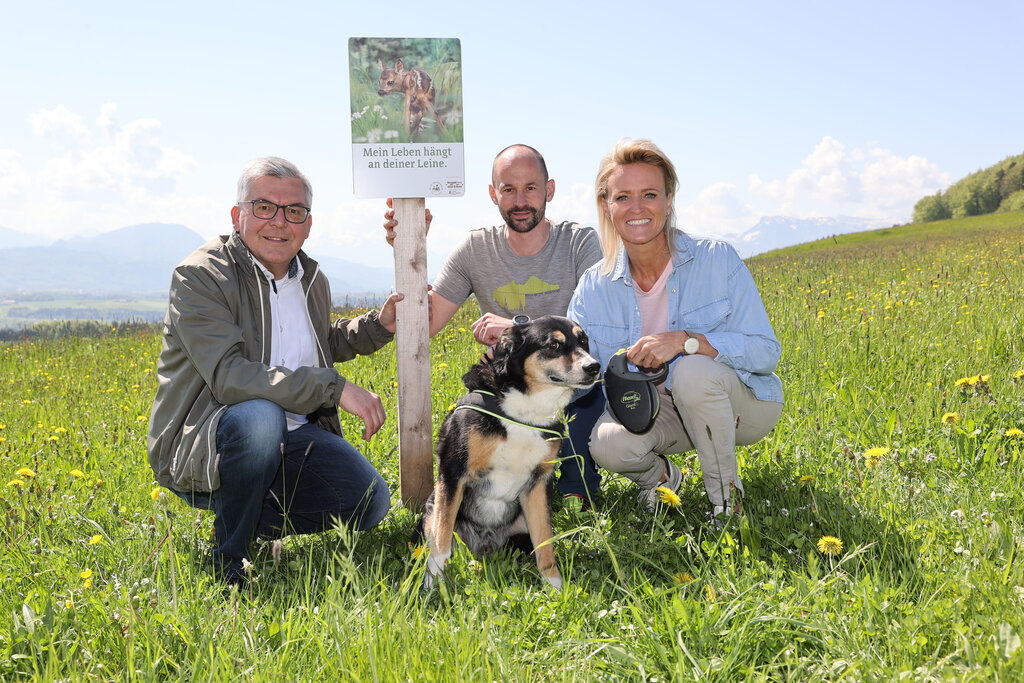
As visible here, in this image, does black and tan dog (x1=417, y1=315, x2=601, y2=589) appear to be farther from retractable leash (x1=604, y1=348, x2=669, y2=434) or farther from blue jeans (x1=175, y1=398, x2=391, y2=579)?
blue jeans (x1=175, y1=398, x2=391, y2=579)

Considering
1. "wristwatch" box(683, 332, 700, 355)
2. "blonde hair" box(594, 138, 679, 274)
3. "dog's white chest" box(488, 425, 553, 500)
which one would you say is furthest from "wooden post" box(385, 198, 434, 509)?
"wristwatch" box(683, 332, 700, 355)

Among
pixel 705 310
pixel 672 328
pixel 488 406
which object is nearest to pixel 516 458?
pixel 488 406

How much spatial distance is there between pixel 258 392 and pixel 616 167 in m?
2.02

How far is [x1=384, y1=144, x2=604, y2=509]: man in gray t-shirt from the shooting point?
405cm

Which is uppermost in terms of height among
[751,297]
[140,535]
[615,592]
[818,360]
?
[751,297]

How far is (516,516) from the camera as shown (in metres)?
3.11

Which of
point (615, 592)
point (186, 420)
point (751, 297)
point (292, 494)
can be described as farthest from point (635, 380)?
point (186, 420)

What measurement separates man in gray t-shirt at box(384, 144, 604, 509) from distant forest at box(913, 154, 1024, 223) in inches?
2859

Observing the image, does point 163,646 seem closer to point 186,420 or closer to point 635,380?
point 186,420

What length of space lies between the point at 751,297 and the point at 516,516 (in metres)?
1.57

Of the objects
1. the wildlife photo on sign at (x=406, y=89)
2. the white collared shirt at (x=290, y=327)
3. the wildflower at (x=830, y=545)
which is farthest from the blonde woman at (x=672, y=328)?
the white collared shirt at (x=290, y=327)

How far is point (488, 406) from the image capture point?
3.05 m

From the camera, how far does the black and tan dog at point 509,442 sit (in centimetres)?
292

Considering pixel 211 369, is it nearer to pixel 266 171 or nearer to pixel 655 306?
pixel 266 171
